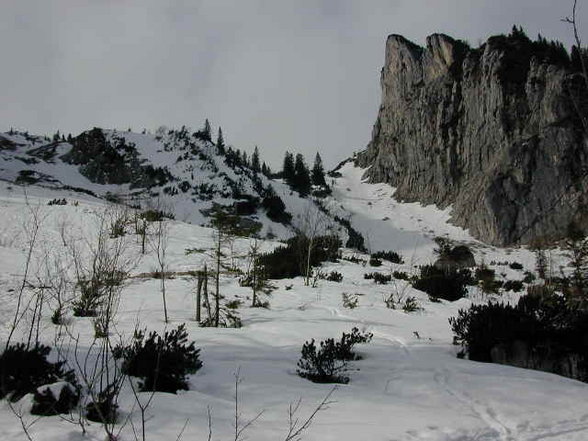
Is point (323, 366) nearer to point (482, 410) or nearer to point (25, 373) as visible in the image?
point (482, 410)

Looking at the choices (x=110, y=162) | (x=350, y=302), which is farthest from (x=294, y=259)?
(x=110, y=162)

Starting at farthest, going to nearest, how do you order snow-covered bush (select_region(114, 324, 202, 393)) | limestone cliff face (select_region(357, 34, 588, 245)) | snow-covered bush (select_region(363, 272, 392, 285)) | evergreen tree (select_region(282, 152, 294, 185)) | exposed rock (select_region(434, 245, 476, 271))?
evergreen tree (select_region(282, 152, 294, 185)) → limestone cliff face (select_region(357, 34, 588, 245)) → exposed rock (select_region(434, 245, 476, 271)) → snow-covered bush (select_region(363, 272, 392, 285)) → snow-covered bush (select_region(114, 324, 202, 393))

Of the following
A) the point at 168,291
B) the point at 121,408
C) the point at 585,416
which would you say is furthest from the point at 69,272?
the point at 585,416

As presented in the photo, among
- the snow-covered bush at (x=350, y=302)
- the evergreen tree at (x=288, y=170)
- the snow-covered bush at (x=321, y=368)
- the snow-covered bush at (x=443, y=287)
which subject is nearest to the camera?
the snow-covered bush at (x=321, y=368)

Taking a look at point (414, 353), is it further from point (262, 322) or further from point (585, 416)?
point (262, 322)

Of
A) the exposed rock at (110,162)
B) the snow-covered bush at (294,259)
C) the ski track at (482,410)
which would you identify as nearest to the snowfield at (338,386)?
the ski track at (482,410)

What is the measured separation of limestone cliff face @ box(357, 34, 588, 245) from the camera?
115 feet

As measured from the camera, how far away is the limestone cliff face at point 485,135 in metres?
34.9

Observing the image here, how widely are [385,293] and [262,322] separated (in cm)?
438

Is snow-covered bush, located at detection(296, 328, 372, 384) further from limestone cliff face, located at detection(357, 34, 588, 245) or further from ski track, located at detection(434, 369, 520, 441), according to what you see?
limestone cliff face, located at detection(357, 34, 588, 245)

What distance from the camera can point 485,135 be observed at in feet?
136

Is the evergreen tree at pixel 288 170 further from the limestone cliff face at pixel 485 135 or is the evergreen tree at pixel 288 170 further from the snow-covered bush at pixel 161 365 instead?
the snow-covered bush at pixel 161 365

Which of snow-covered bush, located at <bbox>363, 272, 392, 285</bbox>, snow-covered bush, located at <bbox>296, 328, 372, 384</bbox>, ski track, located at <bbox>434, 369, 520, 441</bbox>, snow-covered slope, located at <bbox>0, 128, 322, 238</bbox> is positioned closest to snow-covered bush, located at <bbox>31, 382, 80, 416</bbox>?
snow-covered bush, located at <bbox>296, 328, 372, 384</bbox>

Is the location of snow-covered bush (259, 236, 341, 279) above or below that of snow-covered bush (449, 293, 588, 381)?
above
